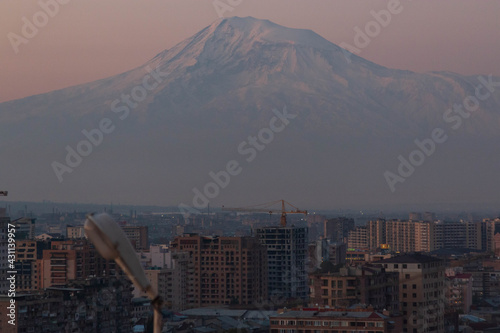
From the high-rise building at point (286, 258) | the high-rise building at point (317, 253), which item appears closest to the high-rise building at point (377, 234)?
the high-rise building at point (317, 253)

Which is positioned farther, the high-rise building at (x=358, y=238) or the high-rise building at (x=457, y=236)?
the high-rise building at (x=358, y=238)

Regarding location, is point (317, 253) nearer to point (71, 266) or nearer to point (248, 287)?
point (248, 287)

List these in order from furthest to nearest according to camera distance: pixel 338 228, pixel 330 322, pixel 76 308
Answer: pixel 338 228, pixel 76 308, pixel 330 322

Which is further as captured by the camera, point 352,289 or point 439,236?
point 439,236

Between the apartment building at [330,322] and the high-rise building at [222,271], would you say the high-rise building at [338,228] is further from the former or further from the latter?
the apartment building at [330,322]

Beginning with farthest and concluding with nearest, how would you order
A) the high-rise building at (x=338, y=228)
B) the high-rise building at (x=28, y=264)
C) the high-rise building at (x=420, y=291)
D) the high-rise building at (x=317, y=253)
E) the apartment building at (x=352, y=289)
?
the high-rise building at (x=338, y=228), the high-rise building at (x=317, y=253), the high-rise building at (x=28, y=264), the high-rise building at (x=420, y=291), the apartment building at (x=352, y=289)

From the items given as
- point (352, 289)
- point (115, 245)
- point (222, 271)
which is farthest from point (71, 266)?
point (115, 245)
